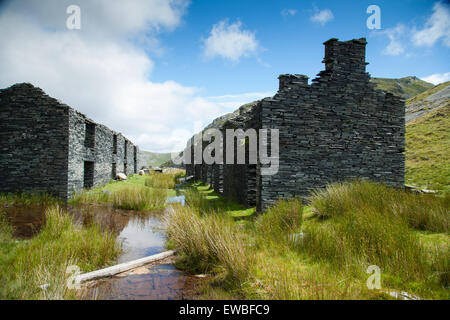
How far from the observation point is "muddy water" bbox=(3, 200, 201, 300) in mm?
3634

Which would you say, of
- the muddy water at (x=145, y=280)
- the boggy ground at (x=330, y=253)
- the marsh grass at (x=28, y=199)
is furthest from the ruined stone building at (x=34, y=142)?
the boggy ground at (x=330, y=253)

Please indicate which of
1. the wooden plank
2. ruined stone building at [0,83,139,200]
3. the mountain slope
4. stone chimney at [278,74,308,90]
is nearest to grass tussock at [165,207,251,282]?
the wooden plank

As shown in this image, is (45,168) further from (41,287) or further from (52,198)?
(41,287)

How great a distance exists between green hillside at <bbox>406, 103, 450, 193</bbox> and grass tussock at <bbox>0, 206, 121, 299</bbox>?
1034 centimetres

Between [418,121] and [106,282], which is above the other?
[418,121]

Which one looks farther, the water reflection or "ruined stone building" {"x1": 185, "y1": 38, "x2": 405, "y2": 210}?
"ruined stone building" {"x1": 185, "y1": 38, "x2": 405, "y2": 210}

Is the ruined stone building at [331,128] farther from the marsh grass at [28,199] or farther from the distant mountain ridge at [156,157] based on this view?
the distant mountain ridge at [156,157]

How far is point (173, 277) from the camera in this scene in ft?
13.8

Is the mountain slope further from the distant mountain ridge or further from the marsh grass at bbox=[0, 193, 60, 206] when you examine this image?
the distant mountain ridge

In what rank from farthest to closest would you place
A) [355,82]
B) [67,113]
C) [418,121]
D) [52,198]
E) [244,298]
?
[418,121], [67,113], [52,198], [355,82], [244,298]

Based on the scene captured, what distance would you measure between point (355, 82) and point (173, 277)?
815 centimetres

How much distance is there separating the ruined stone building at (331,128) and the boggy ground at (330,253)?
2240mm

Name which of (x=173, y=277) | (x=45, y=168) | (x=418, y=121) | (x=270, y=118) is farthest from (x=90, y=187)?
(x=418, y=121)

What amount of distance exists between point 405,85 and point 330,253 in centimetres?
9270
